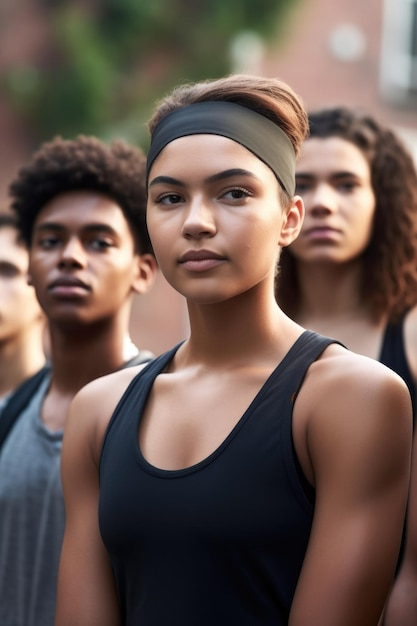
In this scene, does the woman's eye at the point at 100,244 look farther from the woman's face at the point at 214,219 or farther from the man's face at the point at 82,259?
the woman's face at the point at 214,219

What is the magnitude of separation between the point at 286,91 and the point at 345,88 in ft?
59.3

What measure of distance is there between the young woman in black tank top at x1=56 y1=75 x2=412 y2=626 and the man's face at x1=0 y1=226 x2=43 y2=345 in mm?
1910

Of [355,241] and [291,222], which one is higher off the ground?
[355,241]

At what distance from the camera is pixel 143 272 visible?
4.49m

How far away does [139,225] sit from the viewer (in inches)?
178

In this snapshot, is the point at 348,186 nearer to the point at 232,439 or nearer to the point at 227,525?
the point at 232,439

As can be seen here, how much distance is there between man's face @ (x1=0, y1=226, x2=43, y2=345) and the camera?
16.8ft

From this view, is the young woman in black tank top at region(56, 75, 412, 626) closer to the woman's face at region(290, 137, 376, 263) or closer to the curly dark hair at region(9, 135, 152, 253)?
the curly dark hair at region(9, 135, 152, 253)

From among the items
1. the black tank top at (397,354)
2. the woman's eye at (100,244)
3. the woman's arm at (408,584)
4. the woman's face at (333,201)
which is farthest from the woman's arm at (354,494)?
the woman's face at (333,201)

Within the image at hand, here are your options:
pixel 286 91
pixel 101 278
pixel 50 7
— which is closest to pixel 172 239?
pixel 286 91

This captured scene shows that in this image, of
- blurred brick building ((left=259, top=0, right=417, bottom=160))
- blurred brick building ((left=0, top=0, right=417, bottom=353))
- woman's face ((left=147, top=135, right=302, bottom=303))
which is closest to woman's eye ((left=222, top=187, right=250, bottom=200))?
woman's face ((left=147, top=135, right=302, bottom=303))

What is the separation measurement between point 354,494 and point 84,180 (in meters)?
2.15

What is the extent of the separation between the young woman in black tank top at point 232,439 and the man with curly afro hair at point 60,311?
0.86 meters

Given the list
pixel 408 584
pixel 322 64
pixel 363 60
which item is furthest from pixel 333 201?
pixel 363 60
